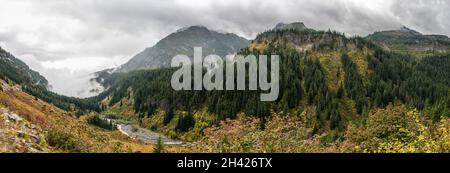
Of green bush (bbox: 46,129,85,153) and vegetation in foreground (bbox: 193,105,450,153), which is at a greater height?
vegetation in foreground (bbox: 193,105,450,153)

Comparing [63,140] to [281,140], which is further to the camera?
[63,140]

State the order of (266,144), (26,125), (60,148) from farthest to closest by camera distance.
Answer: (26,125), (60,148), (266,144)

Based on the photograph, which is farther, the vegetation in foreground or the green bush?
the green bush

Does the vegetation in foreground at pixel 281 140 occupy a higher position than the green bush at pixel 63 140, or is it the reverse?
the vegetation in foreground at pixel 281 140

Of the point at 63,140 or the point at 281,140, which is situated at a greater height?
the point at 281,140

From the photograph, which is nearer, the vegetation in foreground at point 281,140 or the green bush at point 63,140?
the vegetation in foreground at point 281,140

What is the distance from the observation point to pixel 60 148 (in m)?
25.1
